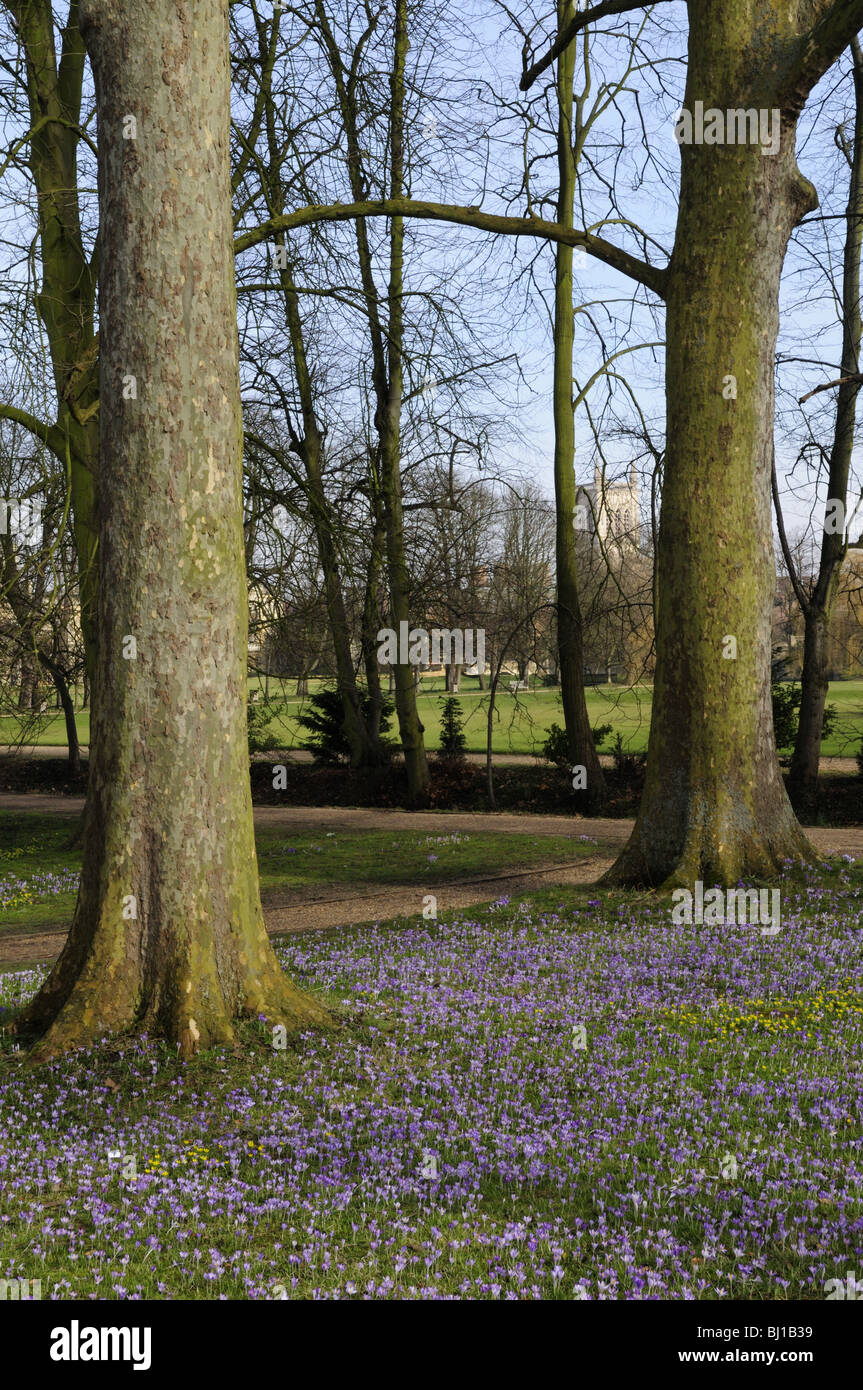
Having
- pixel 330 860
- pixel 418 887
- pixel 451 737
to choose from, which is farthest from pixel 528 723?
pixel 418 887

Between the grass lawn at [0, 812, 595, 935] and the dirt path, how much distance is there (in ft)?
1.16

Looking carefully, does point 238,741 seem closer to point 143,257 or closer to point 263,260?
point 143,257

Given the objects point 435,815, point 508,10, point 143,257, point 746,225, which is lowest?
point 435,815

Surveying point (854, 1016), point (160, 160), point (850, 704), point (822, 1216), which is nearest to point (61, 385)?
point (160, 160)

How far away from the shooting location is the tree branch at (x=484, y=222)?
10.3 metres

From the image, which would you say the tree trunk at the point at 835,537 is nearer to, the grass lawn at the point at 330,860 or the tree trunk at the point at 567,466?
the tree trunk at the point at 567,466

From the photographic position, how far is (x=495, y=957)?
8094 millimetres

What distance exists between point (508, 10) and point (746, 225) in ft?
23.6

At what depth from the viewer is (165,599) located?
6066mm

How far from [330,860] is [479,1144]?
1008 cm

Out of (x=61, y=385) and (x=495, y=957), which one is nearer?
(x=495, y=957)

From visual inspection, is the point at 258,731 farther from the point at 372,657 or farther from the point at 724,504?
the point at 724,504

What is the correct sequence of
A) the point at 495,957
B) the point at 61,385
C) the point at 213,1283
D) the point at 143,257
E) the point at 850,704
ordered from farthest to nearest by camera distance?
the point at 850,704
the point at 61,385
the point at 495,957
the point at 143,257
the point at 213,1283

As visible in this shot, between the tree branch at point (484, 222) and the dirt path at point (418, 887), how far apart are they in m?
5.90
